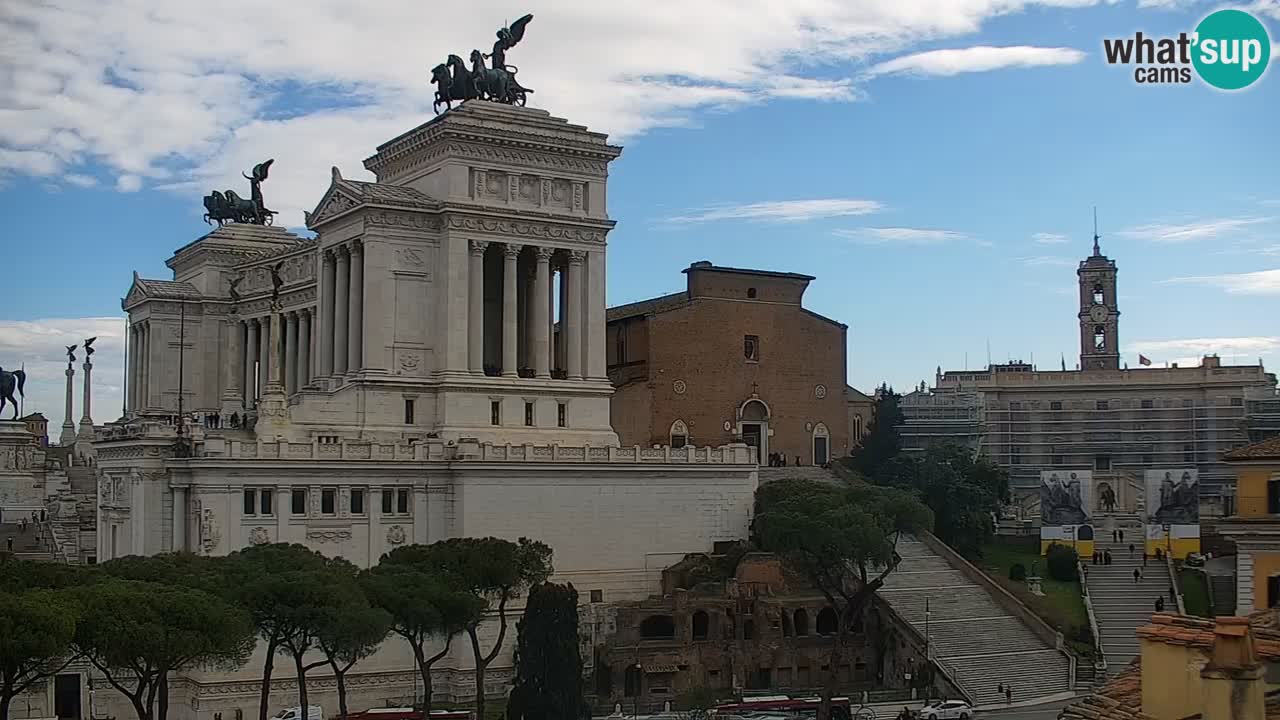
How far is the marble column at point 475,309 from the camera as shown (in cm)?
7025

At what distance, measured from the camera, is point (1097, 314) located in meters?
122

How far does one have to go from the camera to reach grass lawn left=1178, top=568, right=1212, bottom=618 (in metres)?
68.4

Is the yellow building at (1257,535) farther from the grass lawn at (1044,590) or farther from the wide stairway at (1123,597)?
the grass lawn at (1044,590)

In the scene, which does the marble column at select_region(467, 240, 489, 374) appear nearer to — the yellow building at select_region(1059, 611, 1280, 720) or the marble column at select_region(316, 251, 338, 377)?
the marble column at select_region(316, 251, 338, 377)

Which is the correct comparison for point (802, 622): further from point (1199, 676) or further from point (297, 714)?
point (1199, 676)

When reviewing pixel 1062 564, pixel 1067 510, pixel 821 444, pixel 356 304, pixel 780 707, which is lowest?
pixel 780 707

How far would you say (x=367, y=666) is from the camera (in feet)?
197

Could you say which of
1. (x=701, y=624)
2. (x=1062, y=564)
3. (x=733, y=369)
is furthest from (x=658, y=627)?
(x=733, y=369)

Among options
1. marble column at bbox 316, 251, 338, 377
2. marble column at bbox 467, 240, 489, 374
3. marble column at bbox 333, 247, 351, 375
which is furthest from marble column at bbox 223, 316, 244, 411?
marble column at bbox 467, 240, 489, 374

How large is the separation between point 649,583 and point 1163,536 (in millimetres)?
29023

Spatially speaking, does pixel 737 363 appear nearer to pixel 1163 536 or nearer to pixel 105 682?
pixel 1163 536

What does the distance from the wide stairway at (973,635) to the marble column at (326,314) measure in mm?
28749

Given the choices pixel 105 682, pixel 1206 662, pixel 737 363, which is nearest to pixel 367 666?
pixel 105 682

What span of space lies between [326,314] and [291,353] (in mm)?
16272
